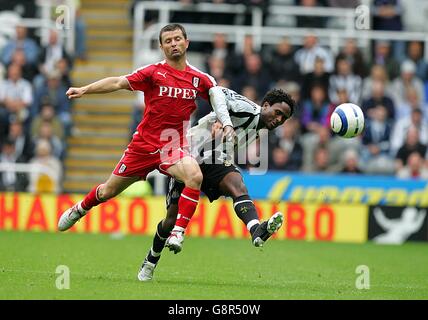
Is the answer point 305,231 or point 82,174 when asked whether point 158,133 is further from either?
point 82,174

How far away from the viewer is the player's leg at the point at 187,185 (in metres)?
10.3

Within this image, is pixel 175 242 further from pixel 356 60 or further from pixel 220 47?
pixel 356 60

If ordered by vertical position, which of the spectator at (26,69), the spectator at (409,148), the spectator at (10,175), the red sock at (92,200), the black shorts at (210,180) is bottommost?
the spectator at (10,175)

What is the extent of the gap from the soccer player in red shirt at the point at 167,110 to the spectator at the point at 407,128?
1011cm

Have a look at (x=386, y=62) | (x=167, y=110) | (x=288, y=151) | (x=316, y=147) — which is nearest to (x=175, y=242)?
(x=167, y=110)

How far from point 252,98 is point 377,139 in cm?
270

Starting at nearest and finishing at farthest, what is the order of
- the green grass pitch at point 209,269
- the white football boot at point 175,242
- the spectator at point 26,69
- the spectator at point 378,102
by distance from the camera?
the green grass pitch at point 209,269 < the white football boot at point 175,242 < the spectator at point 378,102 < the spectator at point 26,69

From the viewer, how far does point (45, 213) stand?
18578 mm

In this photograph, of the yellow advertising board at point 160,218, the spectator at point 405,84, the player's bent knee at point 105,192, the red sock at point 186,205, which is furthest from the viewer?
the spectator at point 405,84

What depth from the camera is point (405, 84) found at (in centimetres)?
2114

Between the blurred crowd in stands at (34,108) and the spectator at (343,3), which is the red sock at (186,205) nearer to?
the blurred crowd in stands at (34,108)

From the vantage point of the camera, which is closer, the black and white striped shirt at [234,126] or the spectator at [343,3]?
the black and white striped shirt at [234,126]

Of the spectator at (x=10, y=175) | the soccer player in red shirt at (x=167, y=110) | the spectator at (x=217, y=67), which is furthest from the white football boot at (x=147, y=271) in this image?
the spectator at (x=217, y=67)

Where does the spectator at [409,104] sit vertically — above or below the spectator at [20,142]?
above
